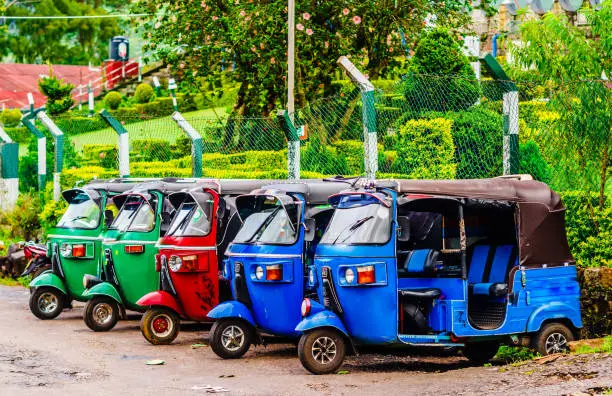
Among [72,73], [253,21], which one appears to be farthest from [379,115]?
[72,73]

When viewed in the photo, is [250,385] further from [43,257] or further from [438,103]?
[43,257]

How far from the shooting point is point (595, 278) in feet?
43.4

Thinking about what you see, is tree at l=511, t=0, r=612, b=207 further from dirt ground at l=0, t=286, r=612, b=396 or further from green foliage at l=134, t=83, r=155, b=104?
green foliage at l=134, t=83, r=155, b=104

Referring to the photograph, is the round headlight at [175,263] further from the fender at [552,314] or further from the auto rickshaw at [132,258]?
the fender at [552,314]

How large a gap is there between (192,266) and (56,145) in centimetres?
1037

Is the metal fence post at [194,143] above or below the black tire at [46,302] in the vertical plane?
above

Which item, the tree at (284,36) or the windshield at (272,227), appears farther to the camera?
the tree at (284,36)

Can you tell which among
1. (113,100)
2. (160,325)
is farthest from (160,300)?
(113,100)

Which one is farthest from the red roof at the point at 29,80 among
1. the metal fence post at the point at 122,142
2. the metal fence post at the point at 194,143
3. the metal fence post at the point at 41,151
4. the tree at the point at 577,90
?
the tree at the point at 577,90

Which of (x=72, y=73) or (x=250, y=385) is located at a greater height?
(x=72, y=73)

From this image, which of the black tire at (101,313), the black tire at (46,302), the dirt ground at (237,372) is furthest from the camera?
the black tire at (46,302)

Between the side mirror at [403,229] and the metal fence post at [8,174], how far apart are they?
1723cm

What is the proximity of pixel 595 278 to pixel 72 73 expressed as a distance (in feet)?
180

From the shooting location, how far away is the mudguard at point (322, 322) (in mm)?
11594
